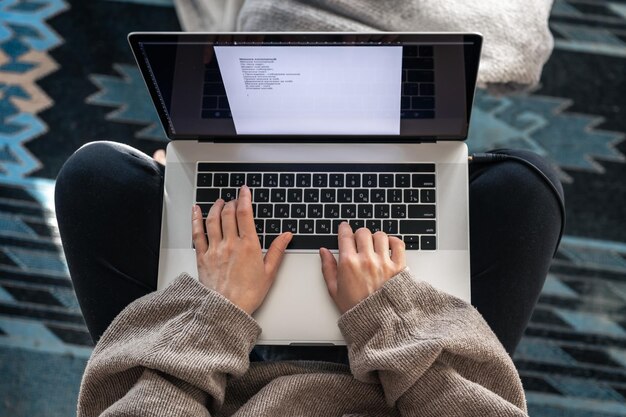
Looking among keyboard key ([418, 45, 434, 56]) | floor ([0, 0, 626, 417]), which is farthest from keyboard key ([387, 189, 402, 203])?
floor ([0, 0, 626, 417])

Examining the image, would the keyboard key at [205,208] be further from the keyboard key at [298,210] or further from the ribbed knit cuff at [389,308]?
the ribbed knit cuff at [389,308]

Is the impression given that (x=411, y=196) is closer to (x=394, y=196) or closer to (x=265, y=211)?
(x=394, y=196)

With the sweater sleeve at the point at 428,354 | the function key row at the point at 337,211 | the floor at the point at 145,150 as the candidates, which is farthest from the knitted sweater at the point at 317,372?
the floor at the point at 145,150

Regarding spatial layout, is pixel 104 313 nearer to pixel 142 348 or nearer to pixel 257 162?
pixel 142 348

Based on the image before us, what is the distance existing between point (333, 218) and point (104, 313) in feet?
1.17

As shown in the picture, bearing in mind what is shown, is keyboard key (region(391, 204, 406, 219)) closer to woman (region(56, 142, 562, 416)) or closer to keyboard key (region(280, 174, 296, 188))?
woman (region(56, 142, 562, 416))

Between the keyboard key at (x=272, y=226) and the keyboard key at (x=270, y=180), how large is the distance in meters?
0.05

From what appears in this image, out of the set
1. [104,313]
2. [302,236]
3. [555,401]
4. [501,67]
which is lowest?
[555,401]

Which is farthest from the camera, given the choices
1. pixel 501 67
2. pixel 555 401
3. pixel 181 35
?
pixel 555 401

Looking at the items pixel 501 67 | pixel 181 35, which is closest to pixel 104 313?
pixel 181 35

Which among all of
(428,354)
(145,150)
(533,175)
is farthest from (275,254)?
(145,150)

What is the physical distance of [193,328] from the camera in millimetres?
772

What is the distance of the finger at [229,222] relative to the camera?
0.85 m

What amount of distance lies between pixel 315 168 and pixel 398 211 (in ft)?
0.42
